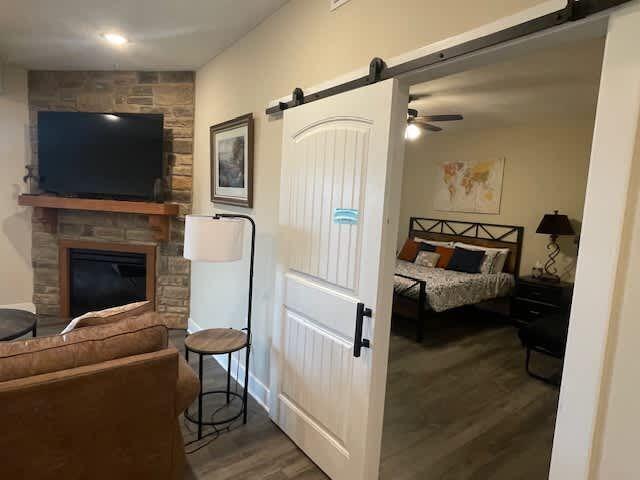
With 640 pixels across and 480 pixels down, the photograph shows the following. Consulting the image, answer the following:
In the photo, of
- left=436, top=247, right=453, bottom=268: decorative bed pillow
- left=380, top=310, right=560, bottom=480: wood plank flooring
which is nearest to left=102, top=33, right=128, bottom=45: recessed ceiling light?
left=380, top=310, right=560, bottom=480: wood plank flooring

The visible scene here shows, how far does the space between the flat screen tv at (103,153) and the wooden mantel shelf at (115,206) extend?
0.10 metres

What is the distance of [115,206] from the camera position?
370 centimetres

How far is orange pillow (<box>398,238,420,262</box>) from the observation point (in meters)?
5.46

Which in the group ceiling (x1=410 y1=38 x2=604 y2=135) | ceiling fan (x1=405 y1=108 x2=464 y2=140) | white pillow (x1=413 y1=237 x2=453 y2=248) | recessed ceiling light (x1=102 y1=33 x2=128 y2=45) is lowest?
white pillow (x1=413 y1=237 x2=453 y2=248)

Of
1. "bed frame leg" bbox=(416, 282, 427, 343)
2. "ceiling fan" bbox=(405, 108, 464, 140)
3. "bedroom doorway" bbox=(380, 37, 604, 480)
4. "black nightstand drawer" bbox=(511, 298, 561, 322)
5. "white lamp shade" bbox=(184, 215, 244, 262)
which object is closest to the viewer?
"white lamp shade" bbox=(184, 215, 244, 262)

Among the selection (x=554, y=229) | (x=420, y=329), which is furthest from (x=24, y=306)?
(x=554, y=229)

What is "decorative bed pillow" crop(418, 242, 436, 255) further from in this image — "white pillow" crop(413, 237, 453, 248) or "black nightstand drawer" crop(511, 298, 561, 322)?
"black nightstand drawer" crop(511, 298, 561, 322)

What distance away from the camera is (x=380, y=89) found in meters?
1.62

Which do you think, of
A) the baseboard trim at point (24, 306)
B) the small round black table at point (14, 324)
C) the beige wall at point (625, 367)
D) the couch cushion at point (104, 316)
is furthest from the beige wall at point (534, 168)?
the baseboard trim at point (24, 306)

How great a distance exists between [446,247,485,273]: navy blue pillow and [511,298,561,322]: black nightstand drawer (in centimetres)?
60

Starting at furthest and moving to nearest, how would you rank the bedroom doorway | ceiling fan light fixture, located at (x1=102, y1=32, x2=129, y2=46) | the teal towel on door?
ceiling fan light fixture, located at (x1=102, y1=32, x2=129, y2=46), the bedroom doorway, the teal towel on door

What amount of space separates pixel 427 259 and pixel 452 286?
1049 mm

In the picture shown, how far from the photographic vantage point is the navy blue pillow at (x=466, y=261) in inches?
188

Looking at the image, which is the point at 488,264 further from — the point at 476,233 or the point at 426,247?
the point at 426,247
